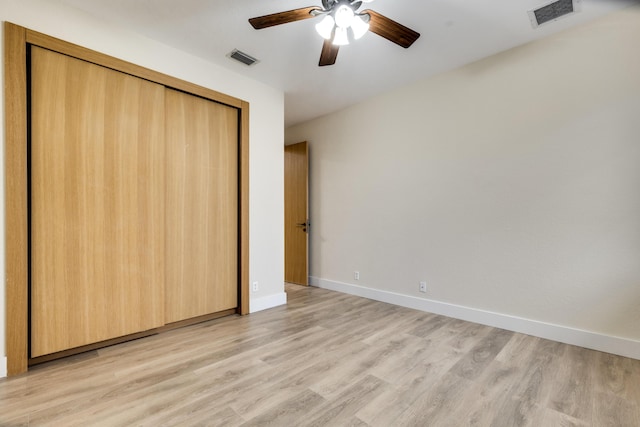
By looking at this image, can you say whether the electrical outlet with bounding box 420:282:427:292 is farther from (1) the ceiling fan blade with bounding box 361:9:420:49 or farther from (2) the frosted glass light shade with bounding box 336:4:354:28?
(2) the frosted glass light shade with bounding box 336:4:354:28

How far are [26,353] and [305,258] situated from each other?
3.27 meters

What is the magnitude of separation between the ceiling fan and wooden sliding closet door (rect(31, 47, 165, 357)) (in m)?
1.43

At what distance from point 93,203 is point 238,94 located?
5.95 feet

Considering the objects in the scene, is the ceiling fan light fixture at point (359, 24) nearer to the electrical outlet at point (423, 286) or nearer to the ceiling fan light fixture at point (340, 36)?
the ceiling fan light fixture at point (340, 36)

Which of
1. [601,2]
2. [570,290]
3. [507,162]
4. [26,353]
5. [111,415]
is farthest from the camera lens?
[507,162]

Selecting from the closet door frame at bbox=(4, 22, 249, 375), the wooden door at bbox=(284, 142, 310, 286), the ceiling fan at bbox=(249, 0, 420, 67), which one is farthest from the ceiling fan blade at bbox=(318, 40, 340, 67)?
the wooden door at bbox=(284, 142, 310, 286)

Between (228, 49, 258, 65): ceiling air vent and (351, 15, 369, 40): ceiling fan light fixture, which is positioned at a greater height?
(228, 49, 258, 65): ceiling air vent

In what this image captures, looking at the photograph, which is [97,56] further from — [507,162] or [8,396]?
[507,162]

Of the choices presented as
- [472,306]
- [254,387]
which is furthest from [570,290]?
[254,387]

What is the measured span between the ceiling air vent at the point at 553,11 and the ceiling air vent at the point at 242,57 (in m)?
2.47

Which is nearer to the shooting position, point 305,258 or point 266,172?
point 266,172

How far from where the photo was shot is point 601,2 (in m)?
2.25

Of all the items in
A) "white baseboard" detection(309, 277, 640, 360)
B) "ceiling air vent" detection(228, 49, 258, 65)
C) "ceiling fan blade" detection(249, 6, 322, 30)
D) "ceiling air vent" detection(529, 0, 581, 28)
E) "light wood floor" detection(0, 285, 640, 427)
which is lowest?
"light wood floor" detection(0, 285, 640, 427)

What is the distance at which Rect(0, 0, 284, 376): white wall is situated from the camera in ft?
6.95
